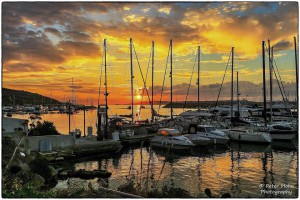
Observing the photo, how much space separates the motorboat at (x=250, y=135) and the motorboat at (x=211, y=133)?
2298mm

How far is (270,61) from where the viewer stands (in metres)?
45.9

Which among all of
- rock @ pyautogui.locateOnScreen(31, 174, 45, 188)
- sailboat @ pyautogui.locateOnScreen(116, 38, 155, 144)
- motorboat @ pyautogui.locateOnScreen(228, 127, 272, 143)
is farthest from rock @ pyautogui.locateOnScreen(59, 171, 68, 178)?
motorboat @ pyautogui.locateOnScreen(228, 127, 272, 143)

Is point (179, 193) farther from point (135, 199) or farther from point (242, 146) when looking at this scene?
point (242, 146)

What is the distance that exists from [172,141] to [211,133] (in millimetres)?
6393

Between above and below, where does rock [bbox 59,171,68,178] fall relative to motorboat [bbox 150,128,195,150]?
below

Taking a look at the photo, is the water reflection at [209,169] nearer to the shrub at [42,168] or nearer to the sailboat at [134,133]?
the sailboat at [134,133]

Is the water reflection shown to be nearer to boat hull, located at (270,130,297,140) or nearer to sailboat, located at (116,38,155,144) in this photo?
sailboat, located at (116,38,155,144)

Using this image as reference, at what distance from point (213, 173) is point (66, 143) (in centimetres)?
1251

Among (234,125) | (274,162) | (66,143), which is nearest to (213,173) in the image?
Answer: (274,162)

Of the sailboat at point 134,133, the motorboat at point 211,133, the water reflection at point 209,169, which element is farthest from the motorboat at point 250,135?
the sailboat at point 134,133

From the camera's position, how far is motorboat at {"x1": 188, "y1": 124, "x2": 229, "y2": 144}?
1416 inches

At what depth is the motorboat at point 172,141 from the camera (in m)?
32.1

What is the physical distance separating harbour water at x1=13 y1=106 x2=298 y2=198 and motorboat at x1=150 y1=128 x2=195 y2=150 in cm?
101

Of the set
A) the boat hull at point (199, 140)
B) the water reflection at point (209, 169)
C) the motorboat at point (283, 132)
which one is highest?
the motorboat at point (283, 132)
